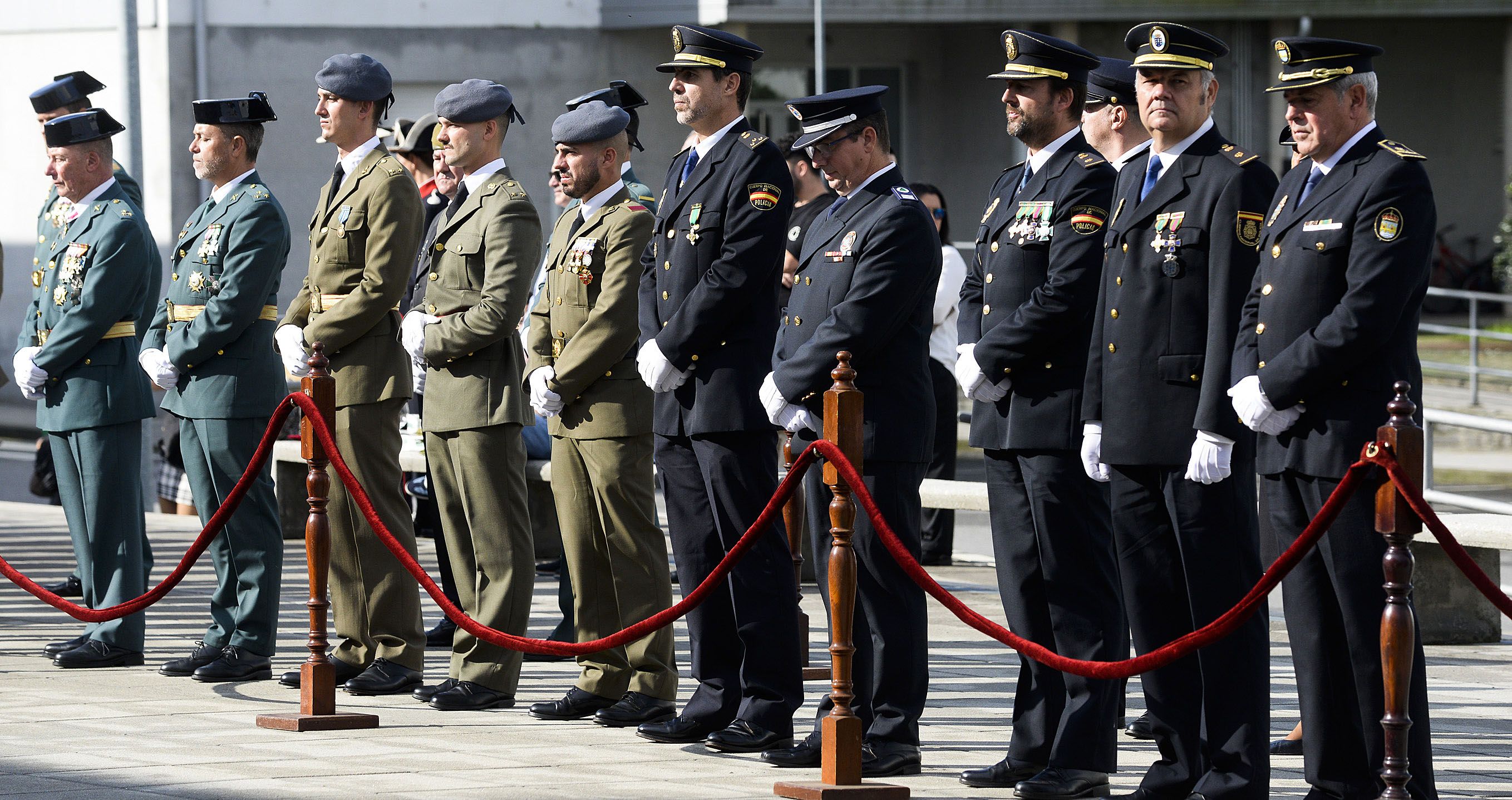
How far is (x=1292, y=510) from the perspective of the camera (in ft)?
19.4

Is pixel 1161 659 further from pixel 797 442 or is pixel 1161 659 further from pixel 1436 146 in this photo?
pixel 1436 146

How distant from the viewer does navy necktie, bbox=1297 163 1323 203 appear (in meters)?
5.89

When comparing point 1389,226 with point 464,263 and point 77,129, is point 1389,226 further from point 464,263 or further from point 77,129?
point 77,129

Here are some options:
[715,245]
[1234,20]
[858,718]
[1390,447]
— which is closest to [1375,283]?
[1390,447]

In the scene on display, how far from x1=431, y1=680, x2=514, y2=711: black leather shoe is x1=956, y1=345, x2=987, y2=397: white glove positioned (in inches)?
86.1

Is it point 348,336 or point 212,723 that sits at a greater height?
point 348,336

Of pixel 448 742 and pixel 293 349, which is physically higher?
pixel 293 349

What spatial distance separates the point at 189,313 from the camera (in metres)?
8.45

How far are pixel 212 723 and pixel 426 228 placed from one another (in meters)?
3.75

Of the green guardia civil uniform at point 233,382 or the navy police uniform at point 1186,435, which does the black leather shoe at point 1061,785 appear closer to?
the navy police uniform at point 1186,435

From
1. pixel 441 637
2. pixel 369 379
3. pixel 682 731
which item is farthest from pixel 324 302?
pixel 682 731

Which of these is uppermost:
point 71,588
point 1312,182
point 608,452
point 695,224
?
point 1312,182

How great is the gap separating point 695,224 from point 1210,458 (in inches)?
77.6

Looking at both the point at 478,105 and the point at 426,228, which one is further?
the point at 426,228
